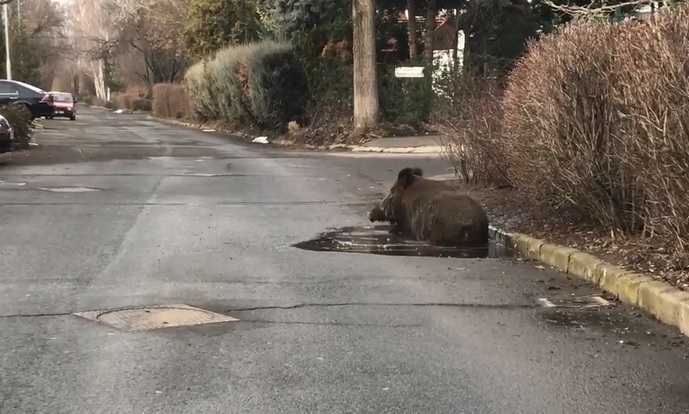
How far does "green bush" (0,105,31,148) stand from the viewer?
81.5ft

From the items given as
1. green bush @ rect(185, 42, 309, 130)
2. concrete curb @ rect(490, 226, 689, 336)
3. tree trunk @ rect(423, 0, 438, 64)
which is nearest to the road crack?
concrete curb @ rect(490, 226, 689, 336)

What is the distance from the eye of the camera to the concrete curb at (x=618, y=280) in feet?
22.3

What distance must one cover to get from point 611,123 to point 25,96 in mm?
35172

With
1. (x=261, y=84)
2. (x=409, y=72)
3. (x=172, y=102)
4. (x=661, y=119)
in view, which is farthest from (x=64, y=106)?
(x=661, y=119)

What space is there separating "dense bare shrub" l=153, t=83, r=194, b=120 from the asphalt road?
41.1 meters

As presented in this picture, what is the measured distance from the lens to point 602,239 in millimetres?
9305

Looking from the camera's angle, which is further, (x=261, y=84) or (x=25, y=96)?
(x=25, y=96)

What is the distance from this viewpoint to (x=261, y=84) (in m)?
33.0

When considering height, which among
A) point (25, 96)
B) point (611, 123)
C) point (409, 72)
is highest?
point (409, 72)

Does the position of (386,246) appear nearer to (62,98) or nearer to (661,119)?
(661,119)

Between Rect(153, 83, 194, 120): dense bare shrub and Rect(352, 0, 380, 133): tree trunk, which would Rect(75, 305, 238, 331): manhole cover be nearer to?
Rect(352, 0, 380, 133): tree trunk

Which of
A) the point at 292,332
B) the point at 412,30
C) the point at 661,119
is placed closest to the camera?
the point at 292,332

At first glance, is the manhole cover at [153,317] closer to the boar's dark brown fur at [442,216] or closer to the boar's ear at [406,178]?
the boar's dark brown fur at [442,216]

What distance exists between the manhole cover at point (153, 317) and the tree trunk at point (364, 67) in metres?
20.9
